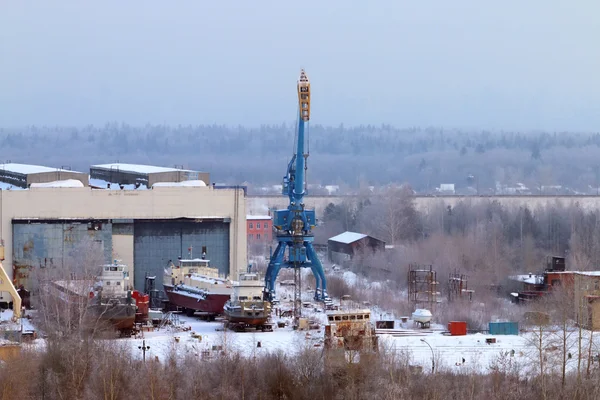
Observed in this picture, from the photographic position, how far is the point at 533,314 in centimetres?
2228

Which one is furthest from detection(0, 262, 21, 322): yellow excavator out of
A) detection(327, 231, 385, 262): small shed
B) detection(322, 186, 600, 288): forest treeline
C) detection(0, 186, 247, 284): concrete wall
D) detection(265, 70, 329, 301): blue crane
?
detection(327, 231, 385, 262): small shed

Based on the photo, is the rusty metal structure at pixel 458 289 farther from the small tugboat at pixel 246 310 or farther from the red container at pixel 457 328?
the small tugboat at pixel 246 310

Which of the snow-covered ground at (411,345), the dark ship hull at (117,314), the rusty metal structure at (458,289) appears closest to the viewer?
the snow-covered ground at (411,345)

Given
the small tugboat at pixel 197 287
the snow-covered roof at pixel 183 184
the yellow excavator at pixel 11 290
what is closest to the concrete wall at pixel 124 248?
the small tugboat at pixel 197 287

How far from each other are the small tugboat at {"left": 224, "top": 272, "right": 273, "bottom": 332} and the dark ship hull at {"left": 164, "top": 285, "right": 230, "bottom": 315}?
0.99m

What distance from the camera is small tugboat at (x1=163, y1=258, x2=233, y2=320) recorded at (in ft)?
79.6

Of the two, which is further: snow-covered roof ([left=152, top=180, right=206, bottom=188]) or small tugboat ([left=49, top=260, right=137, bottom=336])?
snow-covered roof ([left=152, top=180, right=206, bottom=188])

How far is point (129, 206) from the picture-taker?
27.3 m

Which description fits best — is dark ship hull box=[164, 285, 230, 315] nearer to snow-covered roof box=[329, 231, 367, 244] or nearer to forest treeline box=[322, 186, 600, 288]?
forest treeline box=[322, 186, 600, 288]

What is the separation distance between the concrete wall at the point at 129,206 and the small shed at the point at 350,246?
9537 mm

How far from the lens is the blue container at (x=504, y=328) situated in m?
21.6


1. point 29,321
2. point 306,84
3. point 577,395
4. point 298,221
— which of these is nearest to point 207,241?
point 298,221

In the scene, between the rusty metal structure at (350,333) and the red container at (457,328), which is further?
the red container at (457,328)

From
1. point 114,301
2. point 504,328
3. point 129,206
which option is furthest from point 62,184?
point 504,328
